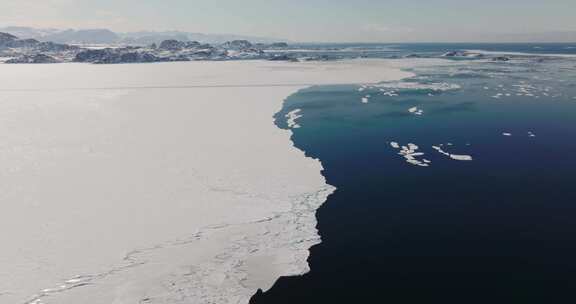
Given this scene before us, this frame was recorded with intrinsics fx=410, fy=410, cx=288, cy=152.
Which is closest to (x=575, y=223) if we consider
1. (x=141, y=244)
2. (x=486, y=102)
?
(x=141, y=244)

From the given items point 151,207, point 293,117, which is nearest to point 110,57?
point 293,117

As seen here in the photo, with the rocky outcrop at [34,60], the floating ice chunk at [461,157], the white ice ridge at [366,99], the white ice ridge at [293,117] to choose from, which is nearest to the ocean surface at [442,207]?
the floating ice chunk at [461,157]

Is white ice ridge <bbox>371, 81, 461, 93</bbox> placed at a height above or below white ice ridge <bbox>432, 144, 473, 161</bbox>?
above

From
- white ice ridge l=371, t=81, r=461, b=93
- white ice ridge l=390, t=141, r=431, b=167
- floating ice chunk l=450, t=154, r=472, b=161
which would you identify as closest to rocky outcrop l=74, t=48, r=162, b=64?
white ice ridge l=371, t=81, r=461, b=93

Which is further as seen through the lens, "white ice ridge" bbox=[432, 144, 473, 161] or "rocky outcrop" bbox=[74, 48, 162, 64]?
"rocky outcrop" bbox=[74, 48, 162, 64]

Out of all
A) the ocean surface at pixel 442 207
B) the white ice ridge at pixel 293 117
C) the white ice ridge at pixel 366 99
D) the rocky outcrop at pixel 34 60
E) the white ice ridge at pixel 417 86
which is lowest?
the ocean surface at pixel 442 207

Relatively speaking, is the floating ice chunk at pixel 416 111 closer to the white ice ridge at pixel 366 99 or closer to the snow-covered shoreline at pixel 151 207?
the white ice ridge at pixel 366 99

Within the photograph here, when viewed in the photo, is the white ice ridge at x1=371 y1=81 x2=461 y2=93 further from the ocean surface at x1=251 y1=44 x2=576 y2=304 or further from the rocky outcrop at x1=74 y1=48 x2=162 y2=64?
the rocky outcrop at x1=74 y1=48 x2=162 y2=64

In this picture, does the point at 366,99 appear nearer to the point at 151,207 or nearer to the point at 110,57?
the point at 151,207
